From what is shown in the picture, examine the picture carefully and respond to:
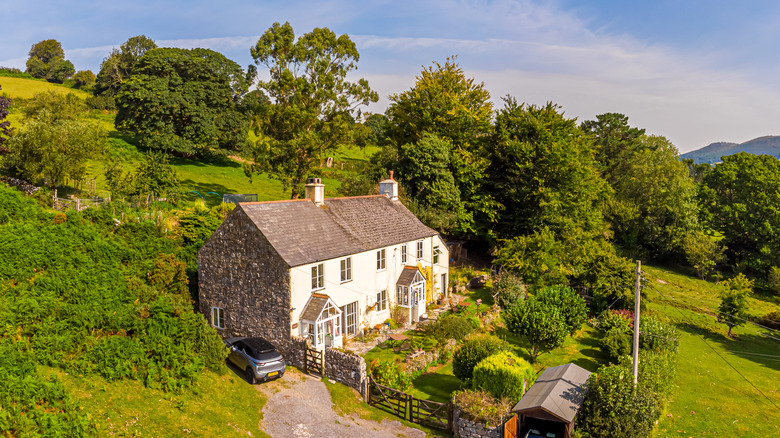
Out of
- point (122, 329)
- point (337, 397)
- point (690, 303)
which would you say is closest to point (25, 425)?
point (122, 329)

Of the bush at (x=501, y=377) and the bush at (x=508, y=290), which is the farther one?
the bush at (x=508, y=290)

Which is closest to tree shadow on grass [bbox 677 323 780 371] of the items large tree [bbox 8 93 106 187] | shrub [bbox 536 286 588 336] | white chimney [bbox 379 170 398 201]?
shrub [bbox 536 286 588 336]

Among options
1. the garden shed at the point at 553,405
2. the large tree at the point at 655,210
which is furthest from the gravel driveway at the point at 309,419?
the large tree at the point at 655,210

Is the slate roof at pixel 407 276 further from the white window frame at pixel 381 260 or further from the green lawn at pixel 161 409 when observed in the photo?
the green lawn at pixel 161 409

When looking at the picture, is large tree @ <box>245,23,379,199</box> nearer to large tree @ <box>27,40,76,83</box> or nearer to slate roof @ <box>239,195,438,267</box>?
slate roof @ <box>239,195,438,267</box>

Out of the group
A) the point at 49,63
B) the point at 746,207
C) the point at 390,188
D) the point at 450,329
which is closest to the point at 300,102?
the point at 390,188

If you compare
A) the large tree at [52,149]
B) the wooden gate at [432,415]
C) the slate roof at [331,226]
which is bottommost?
the wooden gate at [432,415]
